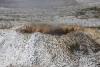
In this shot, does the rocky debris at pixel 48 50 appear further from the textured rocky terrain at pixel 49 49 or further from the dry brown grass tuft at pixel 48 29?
the dry brown grass tuft at pixel 48 29

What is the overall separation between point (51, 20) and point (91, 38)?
3956 mm

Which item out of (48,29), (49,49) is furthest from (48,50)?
(48,29)

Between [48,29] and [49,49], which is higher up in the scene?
[48,29]

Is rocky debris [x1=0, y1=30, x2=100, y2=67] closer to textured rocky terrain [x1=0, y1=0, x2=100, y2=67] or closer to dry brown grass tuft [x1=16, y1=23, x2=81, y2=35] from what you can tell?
textured rocky terrain [x1=0, y1=0, x2=100, y2=67]

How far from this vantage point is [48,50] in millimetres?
9711

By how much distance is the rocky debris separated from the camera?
9352mm

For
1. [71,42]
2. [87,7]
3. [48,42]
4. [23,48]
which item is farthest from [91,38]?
[87,7]

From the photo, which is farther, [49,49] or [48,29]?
[48,29]

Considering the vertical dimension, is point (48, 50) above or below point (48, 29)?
below

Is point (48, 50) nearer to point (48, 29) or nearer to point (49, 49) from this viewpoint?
point (49, 49)

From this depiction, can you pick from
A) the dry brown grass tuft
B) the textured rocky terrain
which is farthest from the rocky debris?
the dry brown grass tuft

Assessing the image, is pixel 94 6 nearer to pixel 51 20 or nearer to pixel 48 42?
pixel 51 20

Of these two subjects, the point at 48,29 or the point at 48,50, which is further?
the point at 48,29

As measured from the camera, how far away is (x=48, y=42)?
33.0ft
